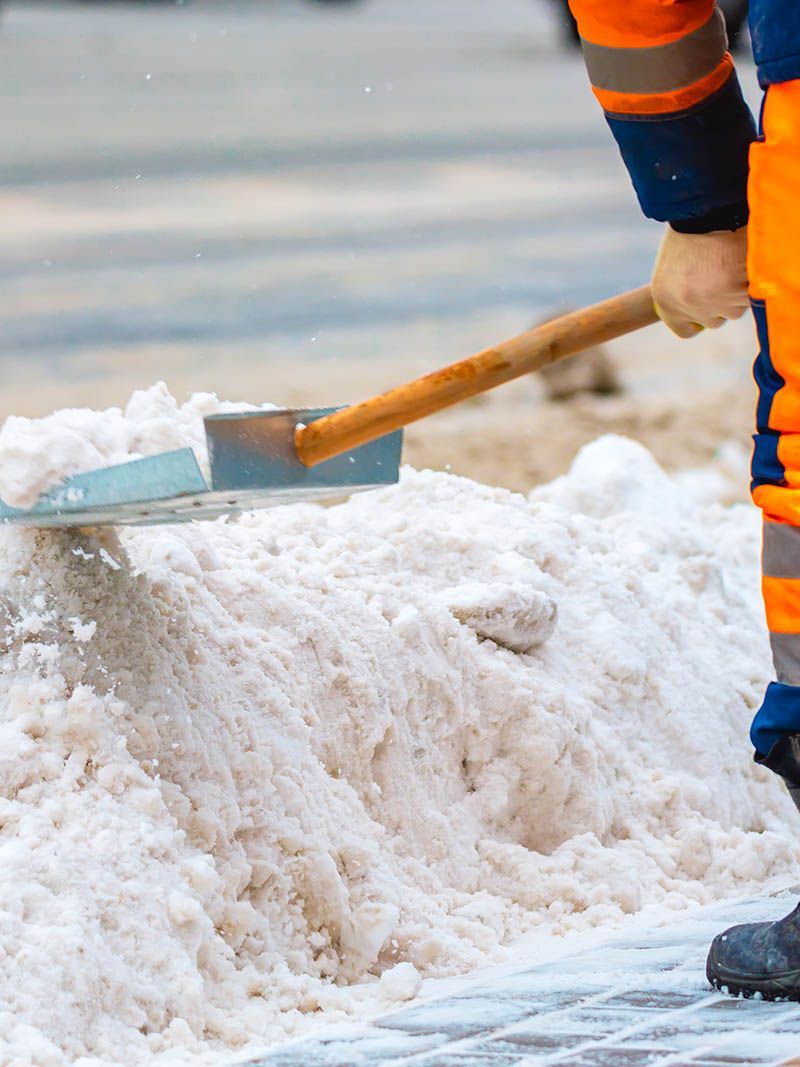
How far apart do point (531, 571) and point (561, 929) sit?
737 millimetres

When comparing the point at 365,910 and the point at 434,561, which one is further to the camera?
the point at 434,561

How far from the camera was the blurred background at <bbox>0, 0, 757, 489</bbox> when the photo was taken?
19.1 feet

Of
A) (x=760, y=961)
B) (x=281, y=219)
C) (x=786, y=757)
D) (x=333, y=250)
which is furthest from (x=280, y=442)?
(x=281, y=219)

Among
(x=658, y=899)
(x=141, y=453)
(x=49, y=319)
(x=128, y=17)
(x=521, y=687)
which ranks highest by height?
(x=128, y=17)

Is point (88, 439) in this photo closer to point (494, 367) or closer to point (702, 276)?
point (494, 367)

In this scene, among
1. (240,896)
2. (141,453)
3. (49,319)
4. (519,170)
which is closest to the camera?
(240,896)

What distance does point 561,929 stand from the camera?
2197 millimetres

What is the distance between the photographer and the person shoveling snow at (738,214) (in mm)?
1699

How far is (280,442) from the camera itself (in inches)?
82.9

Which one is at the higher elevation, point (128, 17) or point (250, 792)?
point (128, 17)

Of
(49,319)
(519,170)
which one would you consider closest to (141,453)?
(49,319)

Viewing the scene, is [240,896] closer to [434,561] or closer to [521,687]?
[521,687]

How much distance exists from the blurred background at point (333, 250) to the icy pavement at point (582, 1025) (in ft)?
9.05

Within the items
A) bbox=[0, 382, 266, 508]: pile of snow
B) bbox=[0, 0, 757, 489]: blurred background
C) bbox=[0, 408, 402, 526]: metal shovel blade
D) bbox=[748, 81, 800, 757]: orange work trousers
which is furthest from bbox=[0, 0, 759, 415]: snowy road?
bbox=[748, 81, 800, 757]: orange work trousers
